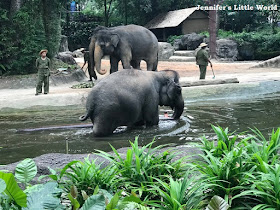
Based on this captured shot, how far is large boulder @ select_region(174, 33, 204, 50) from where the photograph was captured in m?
31.1

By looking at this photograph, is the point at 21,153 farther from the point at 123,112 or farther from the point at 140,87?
the point at 140,87

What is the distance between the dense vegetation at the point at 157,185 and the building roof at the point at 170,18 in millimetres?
31913

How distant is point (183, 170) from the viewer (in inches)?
150


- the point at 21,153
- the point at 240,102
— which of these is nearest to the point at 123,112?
the point at 21,153

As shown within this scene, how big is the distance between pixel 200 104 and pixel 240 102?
3.66 ft

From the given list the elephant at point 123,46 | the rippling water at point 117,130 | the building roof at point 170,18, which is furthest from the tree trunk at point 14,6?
A: the building roof at point 170,18

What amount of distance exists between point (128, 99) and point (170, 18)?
29.9 meters

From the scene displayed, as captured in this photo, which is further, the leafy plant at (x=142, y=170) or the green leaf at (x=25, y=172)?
the leafy plant at (x=142, y=170)

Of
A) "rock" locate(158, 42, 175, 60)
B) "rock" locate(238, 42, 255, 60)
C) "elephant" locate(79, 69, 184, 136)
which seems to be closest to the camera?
"elephant" locate(79, 69, 184, 136)

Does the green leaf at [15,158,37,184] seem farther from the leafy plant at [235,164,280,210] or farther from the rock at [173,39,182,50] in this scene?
the rock at [173,39,182,50]

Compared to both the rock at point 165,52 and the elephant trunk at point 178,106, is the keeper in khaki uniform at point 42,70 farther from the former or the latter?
the rock at point 165,52

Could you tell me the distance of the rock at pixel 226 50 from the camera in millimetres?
29234

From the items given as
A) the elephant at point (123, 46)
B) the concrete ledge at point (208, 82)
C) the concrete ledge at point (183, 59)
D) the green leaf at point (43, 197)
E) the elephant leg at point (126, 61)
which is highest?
the elephant at point (123, 46)

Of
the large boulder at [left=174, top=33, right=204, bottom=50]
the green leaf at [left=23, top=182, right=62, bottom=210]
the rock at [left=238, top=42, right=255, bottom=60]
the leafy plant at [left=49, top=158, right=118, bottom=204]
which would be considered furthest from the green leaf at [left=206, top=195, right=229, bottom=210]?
the large boulder at [left=174, top=33, right=204, bottom=50]
